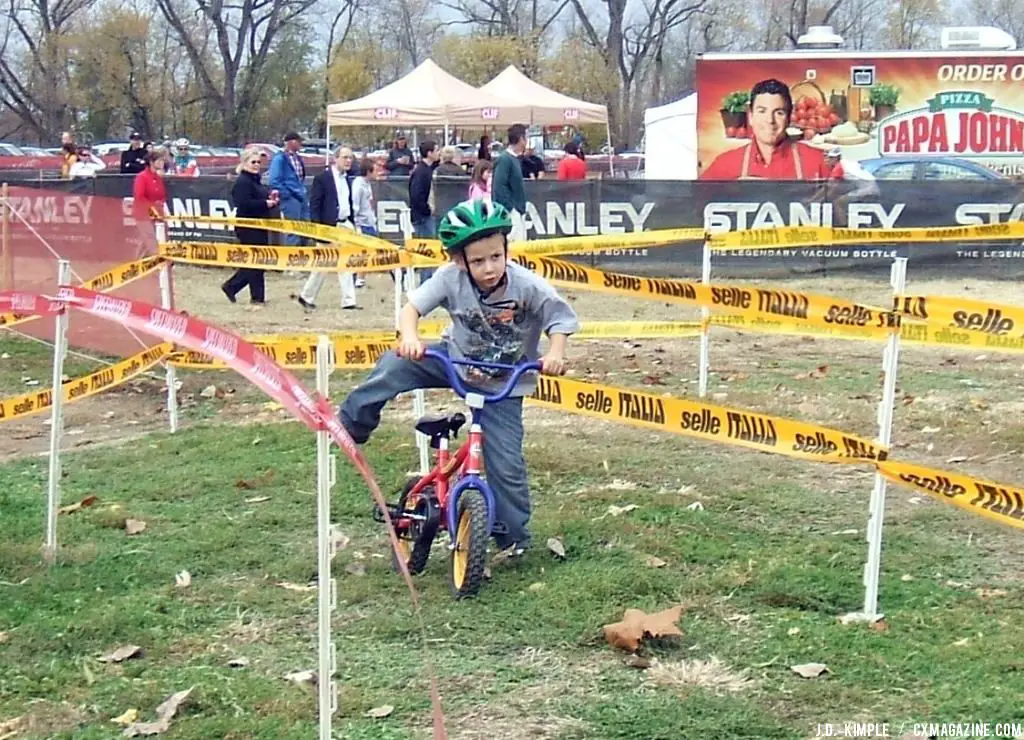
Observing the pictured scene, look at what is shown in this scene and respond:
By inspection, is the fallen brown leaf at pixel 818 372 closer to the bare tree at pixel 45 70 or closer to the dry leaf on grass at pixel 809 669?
the dry leaf on grass at pixel 809 669

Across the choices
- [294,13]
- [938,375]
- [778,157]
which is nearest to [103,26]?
[294,13]

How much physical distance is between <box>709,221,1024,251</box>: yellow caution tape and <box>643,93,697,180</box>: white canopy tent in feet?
59.9

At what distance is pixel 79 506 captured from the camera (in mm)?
7543

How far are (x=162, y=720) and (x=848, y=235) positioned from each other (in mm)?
5947

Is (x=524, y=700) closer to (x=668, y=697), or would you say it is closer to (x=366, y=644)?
(x=668, y=697)

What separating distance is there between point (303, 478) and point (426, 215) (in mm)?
10887

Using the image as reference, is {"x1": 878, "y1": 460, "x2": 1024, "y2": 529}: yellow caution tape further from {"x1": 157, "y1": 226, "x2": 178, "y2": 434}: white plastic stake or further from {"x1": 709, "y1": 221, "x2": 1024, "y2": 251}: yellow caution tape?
{"x1": 157, "y1": 226, "x2": 178, "y2": 434}: white plastic stake

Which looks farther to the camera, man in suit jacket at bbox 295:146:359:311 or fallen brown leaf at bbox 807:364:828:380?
man in suit jacket at bbox 295:146:359:311

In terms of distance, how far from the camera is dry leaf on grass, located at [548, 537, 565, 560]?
646 centimetres

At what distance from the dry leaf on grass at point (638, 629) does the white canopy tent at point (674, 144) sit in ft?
77.0

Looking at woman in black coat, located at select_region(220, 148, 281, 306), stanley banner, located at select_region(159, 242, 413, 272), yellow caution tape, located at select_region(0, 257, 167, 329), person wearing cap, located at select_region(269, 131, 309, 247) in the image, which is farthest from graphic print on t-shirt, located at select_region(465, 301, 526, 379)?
person wearing cap, located at select_region(269, 131, 309, 247)

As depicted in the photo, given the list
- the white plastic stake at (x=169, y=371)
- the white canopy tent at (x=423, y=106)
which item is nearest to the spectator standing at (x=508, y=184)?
the white plastic stake at (x=169, y=371)

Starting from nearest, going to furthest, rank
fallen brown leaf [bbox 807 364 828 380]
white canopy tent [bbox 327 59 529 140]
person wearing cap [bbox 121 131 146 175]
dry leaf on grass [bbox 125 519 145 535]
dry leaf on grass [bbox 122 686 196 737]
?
1. dry leaf on grass [bbox 122 686 196 737]
2. dry leaf on grass [bbox 125 519 145 535]
3. fallen brown leaf [bbox 807 364 828 380]
4. person wearing cap [bbox 121 131 146 175]
5. white canopy tent [bbox 327 59 529 140]

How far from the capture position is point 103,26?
251ft
